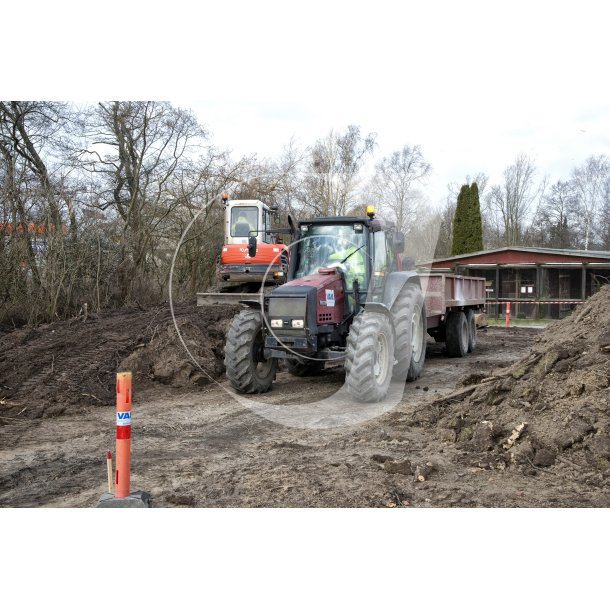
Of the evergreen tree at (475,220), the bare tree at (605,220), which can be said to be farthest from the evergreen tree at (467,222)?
the bare tree at (605,220)

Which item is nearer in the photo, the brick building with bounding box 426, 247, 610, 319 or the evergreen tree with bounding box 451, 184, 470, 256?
the evergreen tree with bounding box 451, 184, 470, 256

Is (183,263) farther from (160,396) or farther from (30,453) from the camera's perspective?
(30,453)

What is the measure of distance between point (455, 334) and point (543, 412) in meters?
6.51

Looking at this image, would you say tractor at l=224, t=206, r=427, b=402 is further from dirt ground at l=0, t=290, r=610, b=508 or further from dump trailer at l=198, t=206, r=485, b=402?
dirt ground at l=0, t=290, r=610, b=508

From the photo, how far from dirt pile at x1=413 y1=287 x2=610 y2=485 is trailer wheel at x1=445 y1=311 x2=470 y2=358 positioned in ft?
15.3

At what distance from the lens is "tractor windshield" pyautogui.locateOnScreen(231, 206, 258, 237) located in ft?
38.3

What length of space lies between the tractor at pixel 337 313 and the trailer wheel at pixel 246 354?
0.04 ft

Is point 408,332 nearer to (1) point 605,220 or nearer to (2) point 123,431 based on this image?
(2) point 123,431

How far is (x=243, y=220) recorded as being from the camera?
40.0ft

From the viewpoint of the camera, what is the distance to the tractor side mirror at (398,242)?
825 centimetres

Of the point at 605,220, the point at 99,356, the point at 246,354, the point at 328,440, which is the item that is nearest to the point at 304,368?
the point at 246,354

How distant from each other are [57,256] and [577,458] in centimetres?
1008

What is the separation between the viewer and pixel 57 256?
11.8 metres

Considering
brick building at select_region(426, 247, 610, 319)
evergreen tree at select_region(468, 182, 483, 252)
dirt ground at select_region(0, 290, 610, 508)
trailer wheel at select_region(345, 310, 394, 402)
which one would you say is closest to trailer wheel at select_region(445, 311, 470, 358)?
evergreen tree at select_region(468, 182, 483, 252)
